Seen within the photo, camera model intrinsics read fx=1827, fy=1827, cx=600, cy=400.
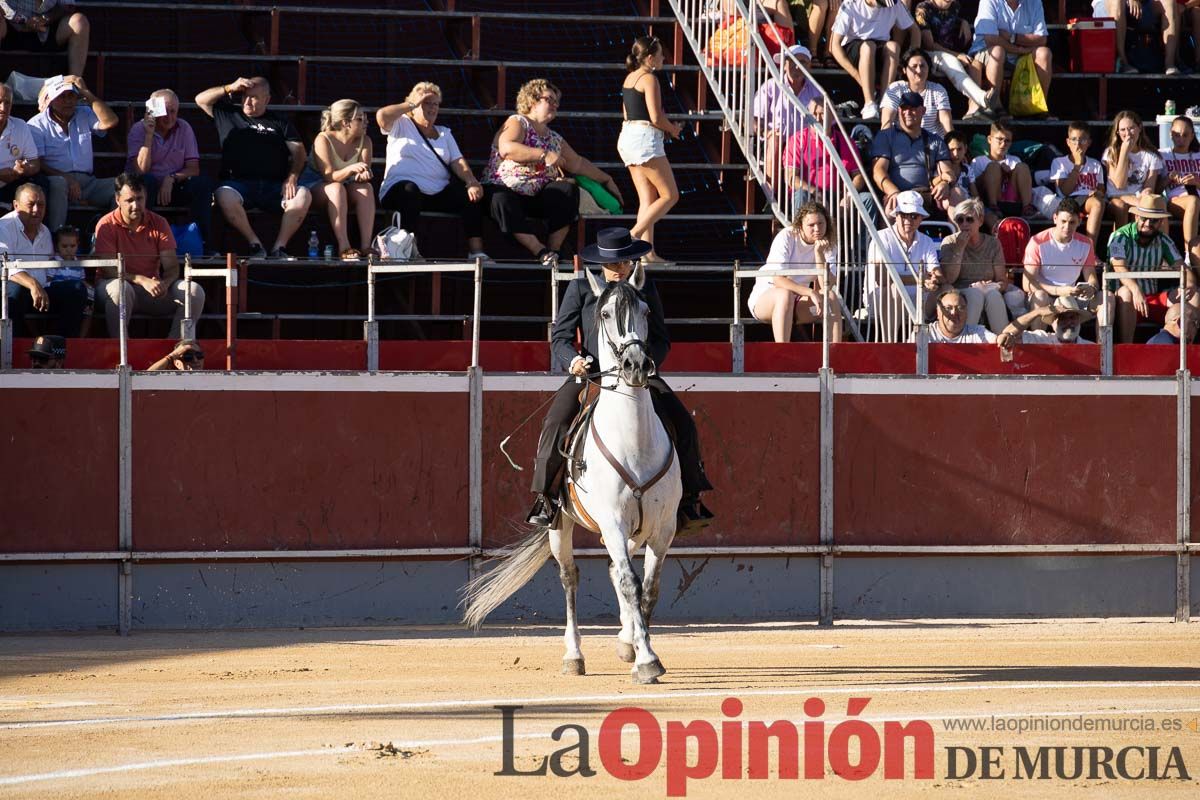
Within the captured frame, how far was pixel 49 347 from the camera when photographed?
1198 centimetres

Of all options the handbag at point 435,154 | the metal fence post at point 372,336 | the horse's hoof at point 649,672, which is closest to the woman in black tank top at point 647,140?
the handbag at point 435,154

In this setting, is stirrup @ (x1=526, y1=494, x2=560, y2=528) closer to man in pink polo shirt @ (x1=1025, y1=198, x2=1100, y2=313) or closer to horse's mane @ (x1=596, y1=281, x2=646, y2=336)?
horse's mane @ (x1=596, y1=281, x2=646, y2=336)

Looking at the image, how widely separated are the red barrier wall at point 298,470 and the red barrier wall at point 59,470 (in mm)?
192

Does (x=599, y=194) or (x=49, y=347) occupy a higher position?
(x=599, y=194)

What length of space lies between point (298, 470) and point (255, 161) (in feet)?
9.70

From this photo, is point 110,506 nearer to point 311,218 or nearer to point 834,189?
point 311,218

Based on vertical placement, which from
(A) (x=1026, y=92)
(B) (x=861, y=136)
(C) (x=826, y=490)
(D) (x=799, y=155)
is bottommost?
(C) (x=826, y=490)

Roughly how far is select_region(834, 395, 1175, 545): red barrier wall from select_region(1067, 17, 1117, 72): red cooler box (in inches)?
232

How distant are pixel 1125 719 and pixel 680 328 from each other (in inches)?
288

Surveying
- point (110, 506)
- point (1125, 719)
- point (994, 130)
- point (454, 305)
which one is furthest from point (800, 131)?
point (1125, 719)

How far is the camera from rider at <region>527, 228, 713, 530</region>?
9445 millimetres

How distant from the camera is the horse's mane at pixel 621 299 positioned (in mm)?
8727

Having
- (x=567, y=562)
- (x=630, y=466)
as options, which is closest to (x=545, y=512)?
(x=567, y=562)

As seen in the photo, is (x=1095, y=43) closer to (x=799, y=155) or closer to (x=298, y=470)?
(x=799, y=155)
